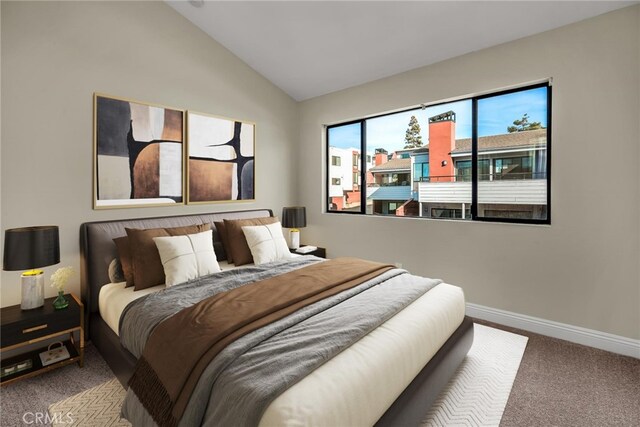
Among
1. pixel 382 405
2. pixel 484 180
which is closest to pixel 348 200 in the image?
pixel 484 180

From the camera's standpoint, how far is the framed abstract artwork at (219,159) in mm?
3439

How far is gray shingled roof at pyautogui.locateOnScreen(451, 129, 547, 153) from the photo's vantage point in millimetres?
2907

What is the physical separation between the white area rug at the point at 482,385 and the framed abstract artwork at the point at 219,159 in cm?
292

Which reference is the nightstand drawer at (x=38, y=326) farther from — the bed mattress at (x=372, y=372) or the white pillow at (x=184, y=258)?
the white pillow at (x=184, y=258)

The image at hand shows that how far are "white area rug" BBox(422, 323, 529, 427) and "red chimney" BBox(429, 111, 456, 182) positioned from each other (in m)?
1.67

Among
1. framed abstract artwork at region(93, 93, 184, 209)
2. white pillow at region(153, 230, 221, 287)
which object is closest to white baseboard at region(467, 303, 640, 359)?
white pillow at region(153, 230, 221, 287)

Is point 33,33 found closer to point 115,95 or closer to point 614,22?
point 115,95

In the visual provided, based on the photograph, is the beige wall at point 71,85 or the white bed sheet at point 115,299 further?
the beige wall at point 71,85

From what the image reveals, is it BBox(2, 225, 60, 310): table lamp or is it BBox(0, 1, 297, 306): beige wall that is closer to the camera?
BBox(2, 225, 60, 310): table lamp

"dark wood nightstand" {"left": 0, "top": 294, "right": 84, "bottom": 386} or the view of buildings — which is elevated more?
the view of buildings

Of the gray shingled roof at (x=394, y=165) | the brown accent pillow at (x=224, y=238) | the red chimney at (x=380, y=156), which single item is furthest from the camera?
the red chimney at (x=380, y=156)

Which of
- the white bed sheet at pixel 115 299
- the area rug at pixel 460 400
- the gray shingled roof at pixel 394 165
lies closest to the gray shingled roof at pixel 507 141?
the gray shingled roof at pixel 394 165

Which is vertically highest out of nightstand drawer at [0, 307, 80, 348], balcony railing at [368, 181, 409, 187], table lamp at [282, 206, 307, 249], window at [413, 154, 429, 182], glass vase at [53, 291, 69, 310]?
window at [413, 154, 429, 182]

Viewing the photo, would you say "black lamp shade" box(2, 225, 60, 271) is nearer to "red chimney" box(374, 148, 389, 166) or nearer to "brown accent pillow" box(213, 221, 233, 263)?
"brown accent pillow" box(213, 221, 233, 263)
